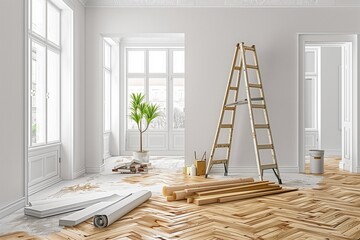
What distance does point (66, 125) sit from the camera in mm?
5344

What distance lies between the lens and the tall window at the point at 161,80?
864 cm

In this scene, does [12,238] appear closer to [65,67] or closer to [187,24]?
[65,67]

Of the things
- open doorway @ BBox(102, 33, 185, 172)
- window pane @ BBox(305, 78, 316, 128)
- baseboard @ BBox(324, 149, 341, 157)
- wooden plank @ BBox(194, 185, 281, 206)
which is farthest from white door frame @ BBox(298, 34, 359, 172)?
open doorway @ BBox(102, 33, 185, 172)

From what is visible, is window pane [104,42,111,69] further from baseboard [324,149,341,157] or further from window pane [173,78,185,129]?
baseboard [324,149,341,157]

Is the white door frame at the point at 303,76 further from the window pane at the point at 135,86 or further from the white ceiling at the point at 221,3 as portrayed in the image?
the window pane at the point at 135,86

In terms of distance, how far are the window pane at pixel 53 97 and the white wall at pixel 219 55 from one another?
0.71 m

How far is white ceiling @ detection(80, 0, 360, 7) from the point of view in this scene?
232 inches

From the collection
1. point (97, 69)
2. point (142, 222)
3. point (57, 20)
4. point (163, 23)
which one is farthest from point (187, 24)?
point (142, 222)

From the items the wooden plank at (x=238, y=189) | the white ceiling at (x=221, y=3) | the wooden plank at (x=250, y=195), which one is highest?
the white ceiling at (x=221, y=3)

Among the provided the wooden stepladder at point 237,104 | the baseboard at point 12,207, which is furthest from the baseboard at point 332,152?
the baseboard at point 12,207

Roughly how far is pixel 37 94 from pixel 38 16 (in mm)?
1013

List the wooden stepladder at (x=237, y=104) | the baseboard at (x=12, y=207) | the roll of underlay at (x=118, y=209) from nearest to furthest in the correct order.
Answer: the roll of underlay at (x=118, y=209) → the baseboard at (x=12, y=207) → the wooden stepladder at (x=237, y=104)

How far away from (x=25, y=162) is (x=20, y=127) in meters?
0.37

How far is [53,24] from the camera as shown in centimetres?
515
